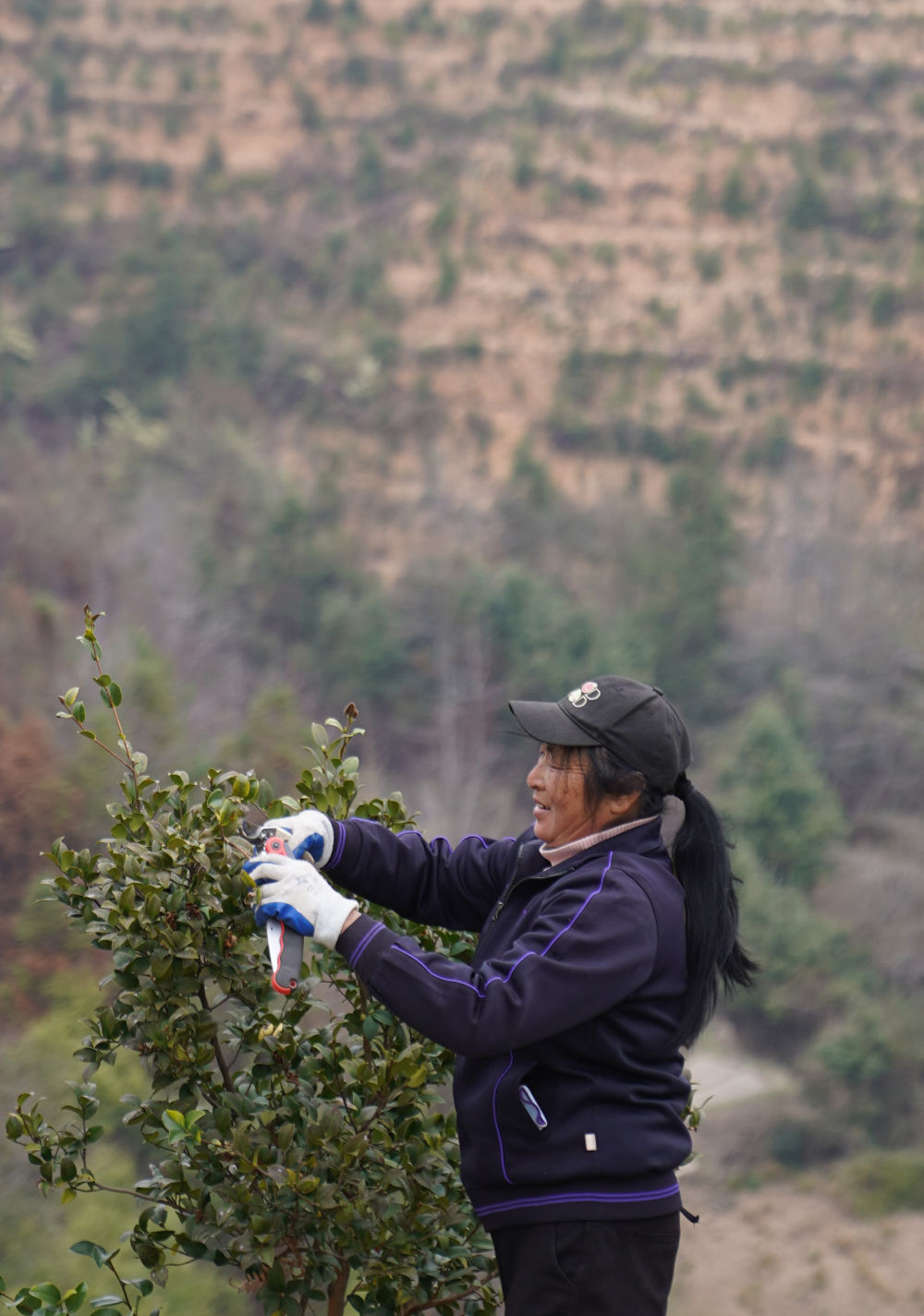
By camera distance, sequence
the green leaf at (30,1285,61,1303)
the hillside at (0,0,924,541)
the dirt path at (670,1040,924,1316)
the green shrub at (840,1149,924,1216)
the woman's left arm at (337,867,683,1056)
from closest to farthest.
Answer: the woman's left arm at (337,867,683,1056)
the green leaf at (30,1285,61,1303)
the dirt path at (670,1040,924,1316)
the green shrub at (840,1149,924,1216)
the hillside at (0,0,924,541)

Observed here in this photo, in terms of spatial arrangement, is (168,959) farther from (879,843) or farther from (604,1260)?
(879,843)

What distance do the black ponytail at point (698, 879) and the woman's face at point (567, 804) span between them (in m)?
0.01

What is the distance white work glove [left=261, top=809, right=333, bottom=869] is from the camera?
2.33 meters

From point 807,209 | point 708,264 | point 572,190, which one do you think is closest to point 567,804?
point 708,264

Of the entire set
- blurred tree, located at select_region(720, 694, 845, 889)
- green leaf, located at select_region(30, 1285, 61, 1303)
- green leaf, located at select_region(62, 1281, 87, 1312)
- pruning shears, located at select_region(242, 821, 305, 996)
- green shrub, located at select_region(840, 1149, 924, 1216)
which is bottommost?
green shrub, located at select_region(840, 1149, 924, 1216)

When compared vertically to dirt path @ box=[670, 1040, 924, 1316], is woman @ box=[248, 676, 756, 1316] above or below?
above

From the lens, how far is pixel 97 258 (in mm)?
43281

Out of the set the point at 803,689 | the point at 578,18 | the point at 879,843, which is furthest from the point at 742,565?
the point at 578,18

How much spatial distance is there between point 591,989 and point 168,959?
2.08 feet

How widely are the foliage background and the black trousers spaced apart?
18231 mm

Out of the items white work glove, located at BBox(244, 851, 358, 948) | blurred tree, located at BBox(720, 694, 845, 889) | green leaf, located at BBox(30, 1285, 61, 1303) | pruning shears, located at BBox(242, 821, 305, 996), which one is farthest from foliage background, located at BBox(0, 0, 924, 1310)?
white work glove, located at BBox(244, 851, 358, 948)

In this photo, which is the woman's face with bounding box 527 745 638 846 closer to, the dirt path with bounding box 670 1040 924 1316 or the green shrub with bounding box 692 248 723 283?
the dirt path with bounding box 670 1040 924 1316

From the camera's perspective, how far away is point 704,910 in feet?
7.48

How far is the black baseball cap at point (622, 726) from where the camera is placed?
7.55ft
